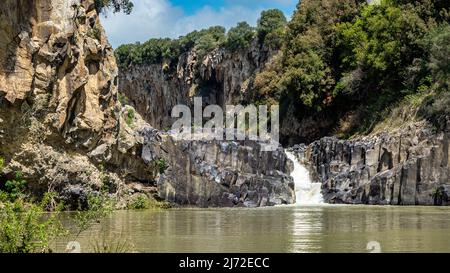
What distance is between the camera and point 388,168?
152 ft

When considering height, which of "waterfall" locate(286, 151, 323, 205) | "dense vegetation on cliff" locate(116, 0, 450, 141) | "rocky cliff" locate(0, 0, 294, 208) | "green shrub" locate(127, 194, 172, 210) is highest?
"dense vegetation on cliff" locate(116, 0, 450, 141)

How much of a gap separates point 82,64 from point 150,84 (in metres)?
76.1

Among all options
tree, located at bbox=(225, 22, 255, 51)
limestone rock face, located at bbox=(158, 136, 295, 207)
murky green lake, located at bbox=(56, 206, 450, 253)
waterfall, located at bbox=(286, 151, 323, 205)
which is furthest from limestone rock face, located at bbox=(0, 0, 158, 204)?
tree, located at bbox=(225, 22, 255, 51)

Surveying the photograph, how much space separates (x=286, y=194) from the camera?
45.9m

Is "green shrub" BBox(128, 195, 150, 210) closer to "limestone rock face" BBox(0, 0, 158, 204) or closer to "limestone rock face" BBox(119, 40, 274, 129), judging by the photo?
"limestone rock face" BBox(0, 0, 158, 204)

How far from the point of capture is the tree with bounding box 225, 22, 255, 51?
93688 mm

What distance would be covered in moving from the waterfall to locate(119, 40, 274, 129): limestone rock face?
37518mm

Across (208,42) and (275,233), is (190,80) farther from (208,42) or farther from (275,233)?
(275,233)

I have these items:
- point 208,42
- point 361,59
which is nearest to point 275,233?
point 361,59

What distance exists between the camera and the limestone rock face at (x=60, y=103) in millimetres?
32562

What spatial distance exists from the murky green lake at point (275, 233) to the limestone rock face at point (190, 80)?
6124cm

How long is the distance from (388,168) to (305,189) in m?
5.86
